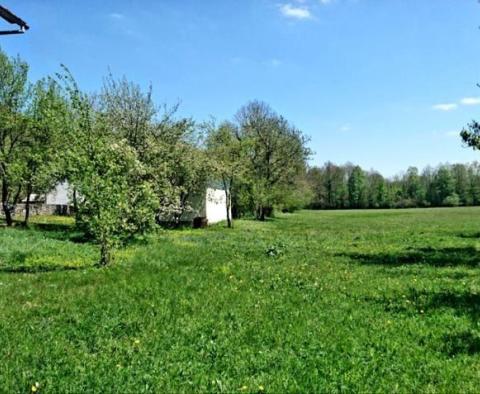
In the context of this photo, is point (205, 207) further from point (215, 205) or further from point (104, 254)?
point (104, 254)

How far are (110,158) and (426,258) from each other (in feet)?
39.2

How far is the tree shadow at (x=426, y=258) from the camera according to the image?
15.5 m

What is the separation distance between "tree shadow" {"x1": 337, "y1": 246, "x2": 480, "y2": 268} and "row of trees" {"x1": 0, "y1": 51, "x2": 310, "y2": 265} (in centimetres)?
818

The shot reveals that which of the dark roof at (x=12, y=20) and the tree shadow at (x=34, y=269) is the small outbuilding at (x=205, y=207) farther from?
the dark roof at (x=12, y=20)

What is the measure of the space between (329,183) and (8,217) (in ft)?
319

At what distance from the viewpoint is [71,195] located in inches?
643

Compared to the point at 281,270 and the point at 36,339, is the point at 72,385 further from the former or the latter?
the point at 281,270

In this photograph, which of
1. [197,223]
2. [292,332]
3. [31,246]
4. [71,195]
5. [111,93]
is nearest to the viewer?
[292,332]

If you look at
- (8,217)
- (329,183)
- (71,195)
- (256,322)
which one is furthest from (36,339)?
(329,183)

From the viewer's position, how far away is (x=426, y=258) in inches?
668

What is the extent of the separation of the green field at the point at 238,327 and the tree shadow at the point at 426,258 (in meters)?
0.93

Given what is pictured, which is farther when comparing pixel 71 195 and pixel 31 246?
pixel 31 246

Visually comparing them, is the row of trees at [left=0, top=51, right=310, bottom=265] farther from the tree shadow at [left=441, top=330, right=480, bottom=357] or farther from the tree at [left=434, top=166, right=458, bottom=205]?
the tree at [left=434, top=166, right=458, bottom=205]

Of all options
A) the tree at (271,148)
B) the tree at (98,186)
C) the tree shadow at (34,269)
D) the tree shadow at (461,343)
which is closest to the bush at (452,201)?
the tree at (271,148)
